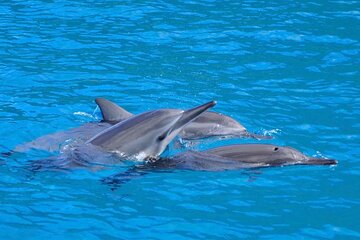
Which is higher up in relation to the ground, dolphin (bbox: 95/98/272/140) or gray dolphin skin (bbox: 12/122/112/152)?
dolphin (bbox: 95/98/272/140)

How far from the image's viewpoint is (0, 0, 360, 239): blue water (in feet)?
24.0

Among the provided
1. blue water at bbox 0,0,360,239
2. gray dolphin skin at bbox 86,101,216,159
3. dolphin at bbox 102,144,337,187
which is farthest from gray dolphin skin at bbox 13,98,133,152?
dolphin at bbox 102,144,337,187

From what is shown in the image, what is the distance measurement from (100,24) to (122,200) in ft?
21.4

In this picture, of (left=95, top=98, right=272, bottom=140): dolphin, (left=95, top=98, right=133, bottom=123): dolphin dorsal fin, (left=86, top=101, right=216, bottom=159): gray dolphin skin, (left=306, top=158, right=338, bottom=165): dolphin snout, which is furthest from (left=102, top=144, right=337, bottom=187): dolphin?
(left=95, top=98, right=133, bottom=123): dolphin dorsal fin

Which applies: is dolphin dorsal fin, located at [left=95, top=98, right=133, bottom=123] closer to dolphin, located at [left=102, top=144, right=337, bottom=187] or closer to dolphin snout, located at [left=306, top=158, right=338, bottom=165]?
dolphin, located at [left=102, top=144, right=337, bottom=187]

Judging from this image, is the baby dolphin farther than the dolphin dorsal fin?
No

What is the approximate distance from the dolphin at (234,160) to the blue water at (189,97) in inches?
3.7

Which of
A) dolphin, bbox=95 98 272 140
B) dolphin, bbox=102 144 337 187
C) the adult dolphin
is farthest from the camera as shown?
dolphin, bbox=95 98 272 140

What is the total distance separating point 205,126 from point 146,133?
1.11 meters

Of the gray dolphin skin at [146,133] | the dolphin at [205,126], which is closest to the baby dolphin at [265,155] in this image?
the gray dolphin skin at [146,133]

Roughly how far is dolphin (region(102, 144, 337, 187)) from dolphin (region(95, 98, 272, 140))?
3.03 ft

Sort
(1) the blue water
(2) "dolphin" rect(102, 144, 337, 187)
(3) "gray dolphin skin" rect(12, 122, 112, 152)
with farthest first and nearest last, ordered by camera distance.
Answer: (3) "gray dolphin skin" rect(12, 122, 112, 152), (2) "dolphin" rect(102, 144, 337, 187), (1) the blue water

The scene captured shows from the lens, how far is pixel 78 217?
→ 727 cm

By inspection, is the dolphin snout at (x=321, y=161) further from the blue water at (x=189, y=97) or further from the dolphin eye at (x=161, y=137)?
the dolphin eye at (x=161, y=137)
